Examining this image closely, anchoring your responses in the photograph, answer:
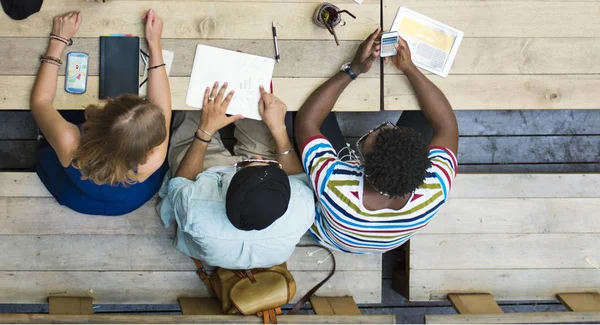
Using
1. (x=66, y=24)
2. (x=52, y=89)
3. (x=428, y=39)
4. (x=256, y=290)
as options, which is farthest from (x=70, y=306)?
(x=428, y=39)

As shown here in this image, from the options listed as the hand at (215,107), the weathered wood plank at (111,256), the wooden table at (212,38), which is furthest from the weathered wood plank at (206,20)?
the weathered wood plank at (111,256)

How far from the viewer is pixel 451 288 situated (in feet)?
7.53

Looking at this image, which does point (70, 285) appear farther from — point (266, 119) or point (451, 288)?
point (451, 288)

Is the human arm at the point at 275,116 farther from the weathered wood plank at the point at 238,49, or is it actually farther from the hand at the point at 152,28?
the hand at the point at 152,28

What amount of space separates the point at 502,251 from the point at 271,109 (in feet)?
4.10

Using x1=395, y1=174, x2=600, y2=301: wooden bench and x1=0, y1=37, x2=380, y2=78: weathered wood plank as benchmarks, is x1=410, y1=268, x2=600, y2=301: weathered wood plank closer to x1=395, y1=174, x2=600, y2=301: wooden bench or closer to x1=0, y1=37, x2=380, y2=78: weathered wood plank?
x1=395, y1=174, x2=600, y2=301: wooden bench

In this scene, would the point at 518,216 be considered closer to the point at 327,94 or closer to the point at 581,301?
the point at 581,301

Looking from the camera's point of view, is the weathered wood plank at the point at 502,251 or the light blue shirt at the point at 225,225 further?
the weathered wood plank at the point at 502,251

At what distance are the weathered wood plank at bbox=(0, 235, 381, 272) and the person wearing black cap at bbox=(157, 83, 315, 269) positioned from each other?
16 centimetres

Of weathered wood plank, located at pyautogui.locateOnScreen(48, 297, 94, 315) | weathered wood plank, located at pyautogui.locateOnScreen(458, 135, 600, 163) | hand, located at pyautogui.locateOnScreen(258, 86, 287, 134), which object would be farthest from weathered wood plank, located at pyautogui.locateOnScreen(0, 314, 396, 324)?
weathered wood plank, located at pyautogui.locateOnScreen(458, 135, 600, 163)

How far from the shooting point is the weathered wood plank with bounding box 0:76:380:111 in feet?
6.39

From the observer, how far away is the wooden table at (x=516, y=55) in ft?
6.57

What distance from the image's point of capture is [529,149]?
282cm

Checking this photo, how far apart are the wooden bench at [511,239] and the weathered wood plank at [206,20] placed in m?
0.90
